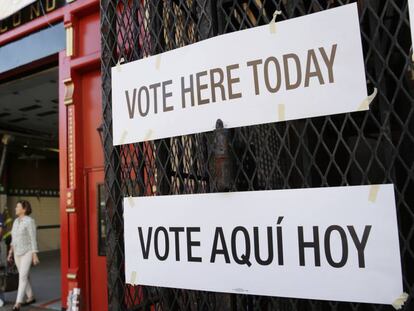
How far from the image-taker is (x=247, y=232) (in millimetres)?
1831

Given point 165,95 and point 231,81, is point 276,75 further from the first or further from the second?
point 165,95

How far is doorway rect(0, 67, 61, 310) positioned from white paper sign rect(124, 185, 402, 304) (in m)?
5.40

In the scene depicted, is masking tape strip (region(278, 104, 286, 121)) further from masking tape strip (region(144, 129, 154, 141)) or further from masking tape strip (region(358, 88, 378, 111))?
masking tape strip (region(144, 129, 154, 141))

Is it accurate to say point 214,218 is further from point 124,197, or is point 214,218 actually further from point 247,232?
point 124,197

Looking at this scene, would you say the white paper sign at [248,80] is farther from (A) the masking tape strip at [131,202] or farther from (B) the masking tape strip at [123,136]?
(A) the masking tape strip at [131,202]

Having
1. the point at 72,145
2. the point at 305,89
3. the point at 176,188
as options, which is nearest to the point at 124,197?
the point at 176,188

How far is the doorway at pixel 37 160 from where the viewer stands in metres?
8.42

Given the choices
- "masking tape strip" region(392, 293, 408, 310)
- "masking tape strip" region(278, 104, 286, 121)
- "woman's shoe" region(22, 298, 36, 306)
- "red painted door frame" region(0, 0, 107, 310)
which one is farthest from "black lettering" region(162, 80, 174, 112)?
"woman's shoe" region(22, 298, 36, 306)

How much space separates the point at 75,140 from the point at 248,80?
188 inches

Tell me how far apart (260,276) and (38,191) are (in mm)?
17593

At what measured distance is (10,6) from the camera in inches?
254

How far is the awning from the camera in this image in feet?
20.7

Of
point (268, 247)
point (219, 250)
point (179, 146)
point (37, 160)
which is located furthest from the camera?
point (37, 160)

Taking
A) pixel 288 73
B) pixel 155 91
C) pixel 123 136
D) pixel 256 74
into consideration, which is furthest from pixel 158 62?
pixel 288 73
